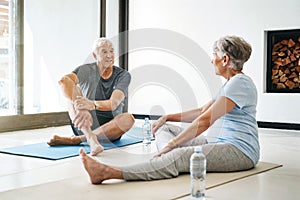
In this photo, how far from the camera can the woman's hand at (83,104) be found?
4.06 meters

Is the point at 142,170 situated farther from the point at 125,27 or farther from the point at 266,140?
the point at 125,27

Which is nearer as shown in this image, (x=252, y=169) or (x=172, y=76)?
(x=252, y=169)

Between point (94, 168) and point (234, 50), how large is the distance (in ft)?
3.85

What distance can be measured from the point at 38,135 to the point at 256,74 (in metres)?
2.93

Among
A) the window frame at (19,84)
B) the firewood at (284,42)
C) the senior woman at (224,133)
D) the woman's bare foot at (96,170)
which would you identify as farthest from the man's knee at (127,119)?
the firewood at (284,42)

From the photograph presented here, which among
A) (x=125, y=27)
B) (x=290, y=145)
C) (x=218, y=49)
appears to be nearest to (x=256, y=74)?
(x=290, y=145)

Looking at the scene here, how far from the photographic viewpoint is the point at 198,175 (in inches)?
104

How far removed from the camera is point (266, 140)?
16.6ft

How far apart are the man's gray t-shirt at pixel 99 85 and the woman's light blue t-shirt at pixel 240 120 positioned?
142 centimetres

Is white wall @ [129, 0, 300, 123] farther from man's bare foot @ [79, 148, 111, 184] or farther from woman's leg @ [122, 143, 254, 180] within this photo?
man's bare foot @ [79, 148, 111, 184]

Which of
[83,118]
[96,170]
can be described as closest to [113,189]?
[96,170]

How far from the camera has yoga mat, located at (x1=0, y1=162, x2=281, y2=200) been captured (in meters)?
2.60

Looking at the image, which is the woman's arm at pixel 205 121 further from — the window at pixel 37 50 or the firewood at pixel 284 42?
the firewood at pixel 284 42

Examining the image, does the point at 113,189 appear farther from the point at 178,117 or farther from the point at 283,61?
the point at 283,61
